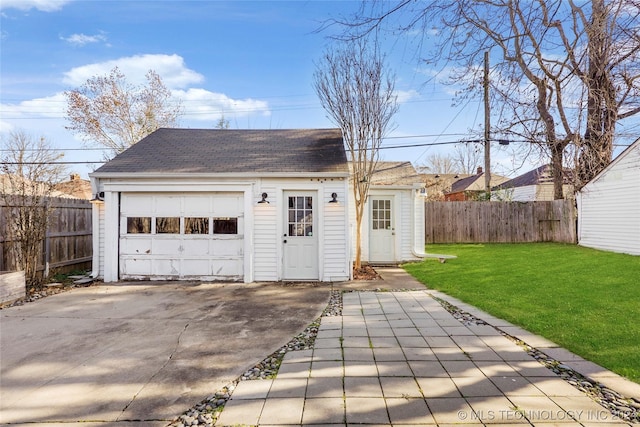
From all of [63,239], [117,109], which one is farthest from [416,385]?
[117,109]

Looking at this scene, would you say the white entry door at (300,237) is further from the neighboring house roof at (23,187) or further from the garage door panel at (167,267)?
the neighboring house roof at (23,187)

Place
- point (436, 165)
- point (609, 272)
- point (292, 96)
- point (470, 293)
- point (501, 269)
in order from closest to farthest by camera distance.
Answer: point (470, 293)
point (609, 272)
point (501, 269)
point (292, 96)
point (436, 165)

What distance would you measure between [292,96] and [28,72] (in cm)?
979

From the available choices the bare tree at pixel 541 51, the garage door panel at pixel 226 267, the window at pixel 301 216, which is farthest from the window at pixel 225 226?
→ the bare tree at pixel 541 51

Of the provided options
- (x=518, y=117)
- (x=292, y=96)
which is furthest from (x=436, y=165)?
(x=518, y=117)

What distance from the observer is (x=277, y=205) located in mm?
7418

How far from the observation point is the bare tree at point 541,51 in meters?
2.47

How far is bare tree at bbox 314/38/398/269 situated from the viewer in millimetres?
8445

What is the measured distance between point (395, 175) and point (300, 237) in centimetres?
462

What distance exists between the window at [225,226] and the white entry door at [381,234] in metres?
4.35

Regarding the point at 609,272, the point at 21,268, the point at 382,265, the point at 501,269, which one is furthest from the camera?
the point at 382,265

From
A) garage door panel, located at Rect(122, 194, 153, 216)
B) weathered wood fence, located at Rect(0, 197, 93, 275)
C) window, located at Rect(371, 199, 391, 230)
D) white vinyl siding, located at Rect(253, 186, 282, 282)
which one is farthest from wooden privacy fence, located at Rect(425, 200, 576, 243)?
weathered wood fence, located at Rect(0, 197, 93, 275)

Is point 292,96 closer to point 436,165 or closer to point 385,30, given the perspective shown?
point 385,30

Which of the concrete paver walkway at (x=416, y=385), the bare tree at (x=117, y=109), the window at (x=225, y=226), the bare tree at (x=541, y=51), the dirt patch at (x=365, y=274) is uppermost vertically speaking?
the bare tree at (x=117, y=109)
